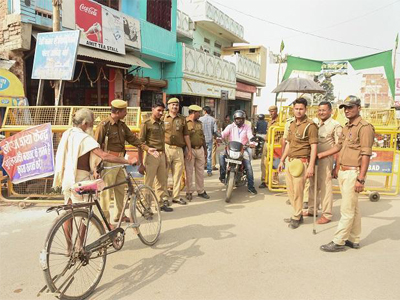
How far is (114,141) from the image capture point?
4.21 meters

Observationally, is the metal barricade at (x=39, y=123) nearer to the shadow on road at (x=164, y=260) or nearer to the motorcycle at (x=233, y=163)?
the motorcycle at (x=233, y=163)

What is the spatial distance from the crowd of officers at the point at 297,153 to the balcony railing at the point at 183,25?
40.3 feet

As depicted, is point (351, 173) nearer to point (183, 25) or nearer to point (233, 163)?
point (233, 163)

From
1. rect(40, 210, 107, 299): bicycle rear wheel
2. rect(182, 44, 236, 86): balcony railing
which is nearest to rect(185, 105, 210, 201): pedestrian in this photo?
rect(40, 210, 107, 299): bicycle rear wheel

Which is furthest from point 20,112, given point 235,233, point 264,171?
point 264,171

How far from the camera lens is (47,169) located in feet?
16.2

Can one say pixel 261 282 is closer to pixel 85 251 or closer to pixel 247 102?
pixel 85 251

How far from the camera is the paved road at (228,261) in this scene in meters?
2.80

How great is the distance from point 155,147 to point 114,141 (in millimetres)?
895

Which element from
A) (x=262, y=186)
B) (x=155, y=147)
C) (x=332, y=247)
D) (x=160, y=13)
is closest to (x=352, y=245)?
(x=332, y=247)

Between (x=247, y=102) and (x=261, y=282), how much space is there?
2593 centimetres

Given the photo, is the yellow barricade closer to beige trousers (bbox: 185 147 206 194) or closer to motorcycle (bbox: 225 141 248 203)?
motorcycle (bbox: 225 141 248 203)

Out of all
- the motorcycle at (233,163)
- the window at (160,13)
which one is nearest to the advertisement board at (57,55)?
the motorcycle at (233,163)

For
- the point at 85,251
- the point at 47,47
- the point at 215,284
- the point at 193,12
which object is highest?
the point at 193,12
